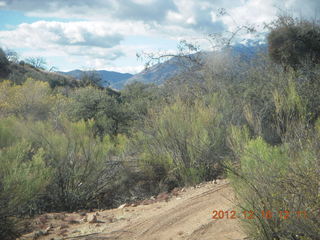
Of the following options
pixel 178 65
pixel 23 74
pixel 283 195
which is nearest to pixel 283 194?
pixel 283 195

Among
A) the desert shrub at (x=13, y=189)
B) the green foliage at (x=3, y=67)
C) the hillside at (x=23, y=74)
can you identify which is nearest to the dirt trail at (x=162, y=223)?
the desert shrub at (x=13, y=189)

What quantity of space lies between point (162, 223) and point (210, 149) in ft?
13.3

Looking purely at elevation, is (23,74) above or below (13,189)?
above

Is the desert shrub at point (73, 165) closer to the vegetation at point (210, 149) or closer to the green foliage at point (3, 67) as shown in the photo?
the vegetation at point (210, 149)

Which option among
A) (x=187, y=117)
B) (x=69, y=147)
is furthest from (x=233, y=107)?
(x=69, y=147)

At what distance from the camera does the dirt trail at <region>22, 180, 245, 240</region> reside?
17.3ft

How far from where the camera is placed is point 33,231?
662cm

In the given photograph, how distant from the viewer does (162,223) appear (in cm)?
597

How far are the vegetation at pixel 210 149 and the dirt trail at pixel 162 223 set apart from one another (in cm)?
67

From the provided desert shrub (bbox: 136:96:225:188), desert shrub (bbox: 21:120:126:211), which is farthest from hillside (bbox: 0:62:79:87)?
desert shrub (bbox: 136:96:225:188)

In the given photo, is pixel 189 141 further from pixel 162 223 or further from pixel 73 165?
pixel 162 223

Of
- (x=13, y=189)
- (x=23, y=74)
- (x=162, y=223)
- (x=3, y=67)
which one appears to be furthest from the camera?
(x=3, y=67)

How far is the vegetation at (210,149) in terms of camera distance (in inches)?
160

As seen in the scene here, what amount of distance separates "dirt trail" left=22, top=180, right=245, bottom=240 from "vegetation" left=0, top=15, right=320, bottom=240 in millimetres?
669
